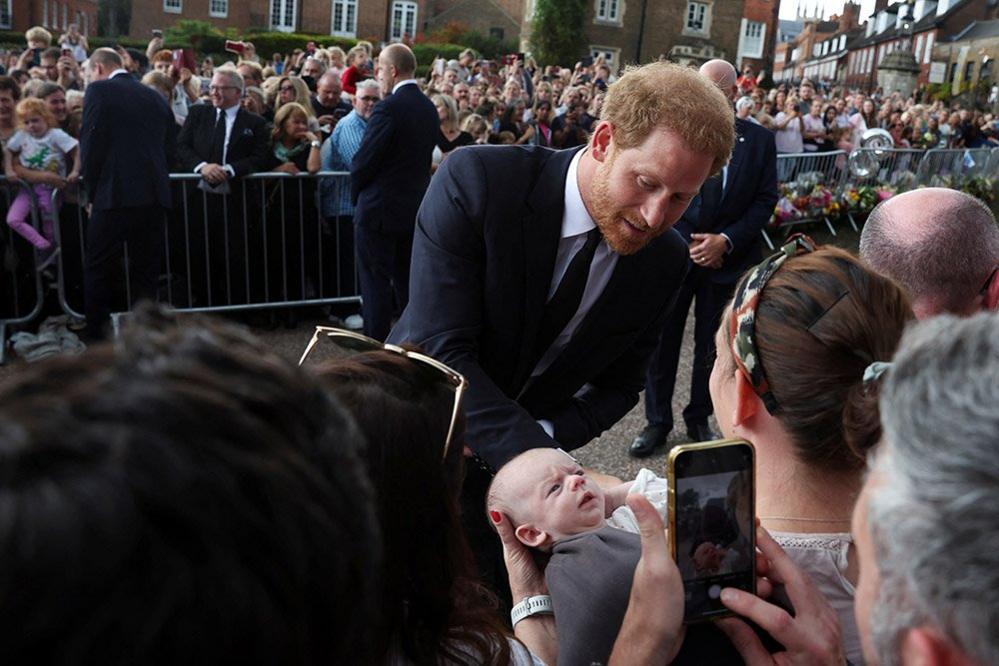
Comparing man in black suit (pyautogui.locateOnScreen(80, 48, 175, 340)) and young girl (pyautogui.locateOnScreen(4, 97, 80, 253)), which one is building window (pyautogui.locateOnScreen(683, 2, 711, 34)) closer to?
young girl (pyautogui.locateOnScreen(4, 97, 80, 253))

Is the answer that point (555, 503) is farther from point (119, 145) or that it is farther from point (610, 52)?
point (610, 52)

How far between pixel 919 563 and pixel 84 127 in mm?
6332

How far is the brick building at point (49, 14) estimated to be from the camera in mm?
43806

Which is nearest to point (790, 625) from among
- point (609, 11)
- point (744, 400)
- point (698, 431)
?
point (744, 400)

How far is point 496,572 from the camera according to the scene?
2840 mm

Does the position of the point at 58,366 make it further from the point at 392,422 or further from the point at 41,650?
the point at 392,422

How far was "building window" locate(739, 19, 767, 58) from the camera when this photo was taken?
66.9 meters

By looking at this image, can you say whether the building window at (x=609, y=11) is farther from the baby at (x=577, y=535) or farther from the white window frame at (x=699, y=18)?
the baby at (x=577, y=535)

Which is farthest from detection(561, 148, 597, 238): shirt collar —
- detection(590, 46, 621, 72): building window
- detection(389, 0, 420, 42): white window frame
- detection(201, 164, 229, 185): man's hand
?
detection(389, 0, 420, 42): white window frame

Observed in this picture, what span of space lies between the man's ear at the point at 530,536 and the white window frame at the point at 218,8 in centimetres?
5531

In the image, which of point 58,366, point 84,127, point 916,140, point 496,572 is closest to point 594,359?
point 496,572

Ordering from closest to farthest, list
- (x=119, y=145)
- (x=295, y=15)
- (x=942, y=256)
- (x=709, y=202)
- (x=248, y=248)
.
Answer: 1. (x=942, y=256)
2. (x=709, y=202)
3. (x=119, y=145)
4. (x=248, y=248)
5. (x=295, y=15)

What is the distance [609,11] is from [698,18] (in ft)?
18.7

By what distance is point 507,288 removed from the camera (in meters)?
2.66
